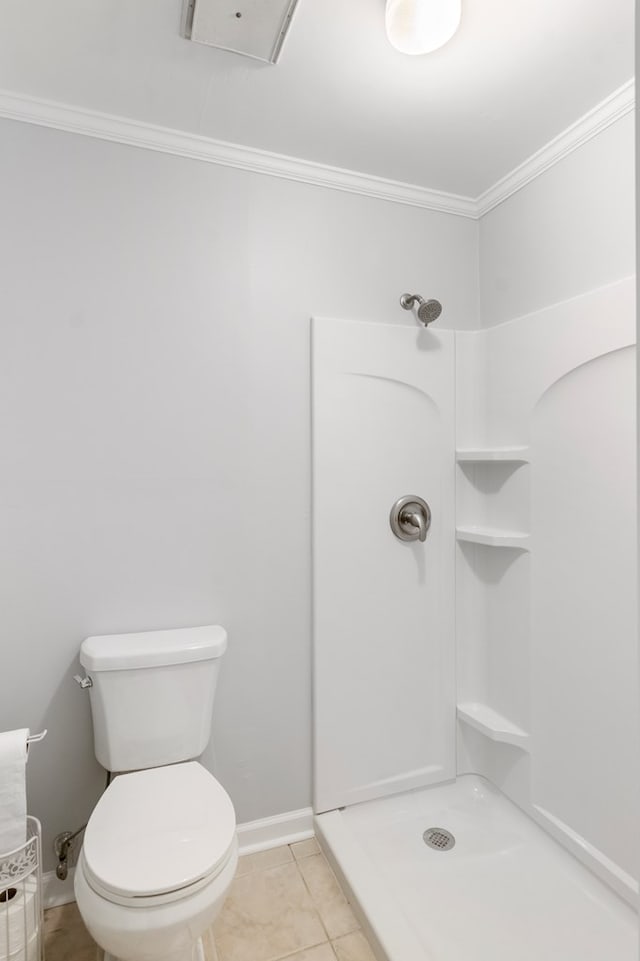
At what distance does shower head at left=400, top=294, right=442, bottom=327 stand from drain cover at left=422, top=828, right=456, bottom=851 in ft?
6.05

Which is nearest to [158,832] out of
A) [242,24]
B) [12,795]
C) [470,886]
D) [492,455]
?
[12,795]

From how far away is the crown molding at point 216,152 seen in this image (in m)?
1.58

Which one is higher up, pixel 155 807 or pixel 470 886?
pixel 155 807

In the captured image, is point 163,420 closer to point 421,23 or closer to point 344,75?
point 344,75

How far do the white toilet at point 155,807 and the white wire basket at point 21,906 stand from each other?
0.61 feet

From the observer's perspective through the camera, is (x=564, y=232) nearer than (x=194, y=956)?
No

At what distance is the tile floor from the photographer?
145 centimetres

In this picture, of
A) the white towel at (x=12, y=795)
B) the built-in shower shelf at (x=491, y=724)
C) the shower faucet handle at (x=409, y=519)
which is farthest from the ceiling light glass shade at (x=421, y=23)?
the built-in shower shelf at (x=491, y=724)

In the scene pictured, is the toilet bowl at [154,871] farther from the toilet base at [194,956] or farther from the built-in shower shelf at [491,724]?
the built-in shower shelf at [491,724]

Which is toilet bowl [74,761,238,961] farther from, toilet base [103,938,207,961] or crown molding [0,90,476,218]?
crown molding [0,90,476,218]

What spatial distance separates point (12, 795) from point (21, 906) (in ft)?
0.89

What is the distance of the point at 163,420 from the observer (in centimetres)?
173

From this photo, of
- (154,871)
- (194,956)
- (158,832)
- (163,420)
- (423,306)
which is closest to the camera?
(154,871)

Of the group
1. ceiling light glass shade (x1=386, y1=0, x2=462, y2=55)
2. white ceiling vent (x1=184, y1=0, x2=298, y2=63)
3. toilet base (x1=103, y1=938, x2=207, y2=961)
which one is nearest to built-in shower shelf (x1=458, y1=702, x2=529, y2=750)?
toilet base (x1=103, y1=938, x2=207, y2=961)
